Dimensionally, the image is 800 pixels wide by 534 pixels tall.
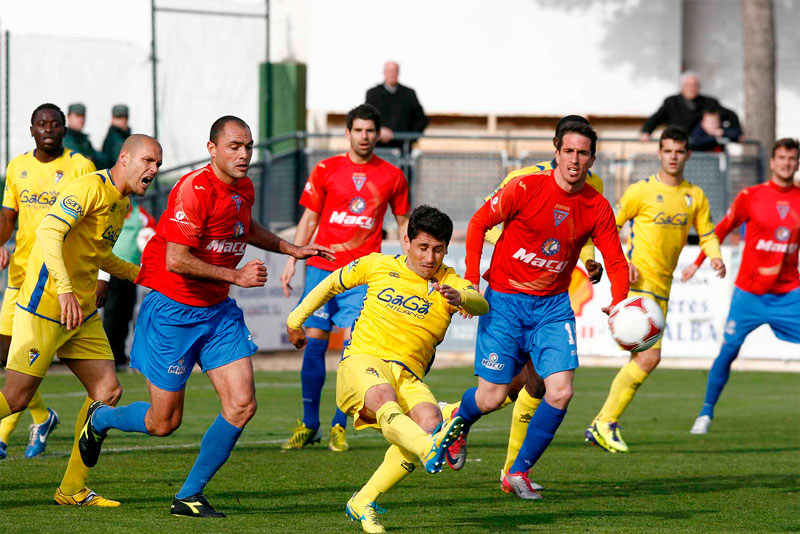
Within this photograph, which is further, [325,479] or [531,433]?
[325,479]

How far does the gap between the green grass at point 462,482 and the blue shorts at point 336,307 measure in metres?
0.99

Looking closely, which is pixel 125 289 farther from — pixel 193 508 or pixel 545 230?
pixel 193 508

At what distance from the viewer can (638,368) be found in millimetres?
10508

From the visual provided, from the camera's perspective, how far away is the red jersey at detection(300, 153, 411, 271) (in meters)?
10.1

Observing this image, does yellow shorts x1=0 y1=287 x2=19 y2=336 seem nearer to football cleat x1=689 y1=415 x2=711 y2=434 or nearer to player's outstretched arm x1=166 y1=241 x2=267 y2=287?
player's outstretched arm x1=166 y1=241 x2=267 y2=287

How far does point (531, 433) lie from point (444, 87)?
1762 centimetres

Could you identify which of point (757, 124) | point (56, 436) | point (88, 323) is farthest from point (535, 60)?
point (88, 323)

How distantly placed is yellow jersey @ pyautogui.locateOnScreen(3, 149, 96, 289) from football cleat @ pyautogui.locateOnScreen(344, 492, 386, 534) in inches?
148

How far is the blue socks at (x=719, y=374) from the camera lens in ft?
37.6

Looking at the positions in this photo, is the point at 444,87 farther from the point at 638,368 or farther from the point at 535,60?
the point at 638,368

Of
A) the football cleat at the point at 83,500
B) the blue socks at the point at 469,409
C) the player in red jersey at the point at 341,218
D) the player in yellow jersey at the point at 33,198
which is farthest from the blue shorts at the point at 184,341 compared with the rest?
the player in red jersey at the point at 341,218

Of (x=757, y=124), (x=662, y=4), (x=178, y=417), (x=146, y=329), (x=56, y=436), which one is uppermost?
(x=662, y=4)

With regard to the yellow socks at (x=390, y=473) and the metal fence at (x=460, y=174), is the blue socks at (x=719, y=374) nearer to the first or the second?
the yellow socks at (x=390, y=473)

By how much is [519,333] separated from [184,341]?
82.2 inches
